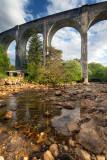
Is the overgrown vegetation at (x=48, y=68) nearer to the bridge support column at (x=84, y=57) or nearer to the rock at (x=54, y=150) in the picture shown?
the bridge support column at (x=84, y=57)

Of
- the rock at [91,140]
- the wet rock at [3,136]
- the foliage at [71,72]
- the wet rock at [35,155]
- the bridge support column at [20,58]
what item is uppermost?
the bridge support column at [20,58]

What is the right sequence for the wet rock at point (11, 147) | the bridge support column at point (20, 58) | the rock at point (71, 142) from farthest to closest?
the bridge support column at point (20, 58)
the rock at point (71, 142)
the wet rock at point (11, 147)

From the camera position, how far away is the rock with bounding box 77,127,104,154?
355 cm

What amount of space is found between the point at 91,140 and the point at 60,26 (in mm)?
35507

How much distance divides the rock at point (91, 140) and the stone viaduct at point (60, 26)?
27006 mm

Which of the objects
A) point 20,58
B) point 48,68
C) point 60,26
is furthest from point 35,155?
point 20,58

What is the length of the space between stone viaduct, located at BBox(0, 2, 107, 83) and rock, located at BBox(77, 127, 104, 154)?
27.0m

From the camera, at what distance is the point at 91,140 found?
381cm

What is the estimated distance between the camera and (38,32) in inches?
1508

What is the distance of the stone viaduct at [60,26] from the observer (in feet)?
101

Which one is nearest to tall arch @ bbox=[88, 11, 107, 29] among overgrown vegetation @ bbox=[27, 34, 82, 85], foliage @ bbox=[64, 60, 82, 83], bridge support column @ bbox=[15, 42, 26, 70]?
foliage @ bbox=[64, 60, 82, 83]

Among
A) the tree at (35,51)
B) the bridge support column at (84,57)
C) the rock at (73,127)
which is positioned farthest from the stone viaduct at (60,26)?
the rock at (73,127)

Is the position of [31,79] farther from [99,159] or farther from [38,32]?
[99,159]

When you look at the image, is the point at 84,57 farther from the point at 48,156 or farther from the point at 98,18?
the point at 48,156
